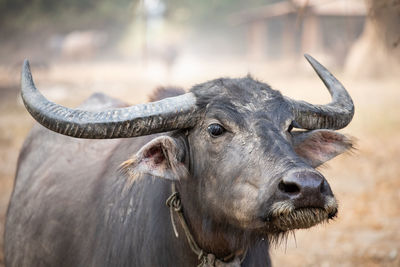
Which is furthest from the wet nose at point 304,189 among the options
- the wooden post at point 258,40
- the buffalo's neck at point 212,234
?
the wooden post at point 258,40

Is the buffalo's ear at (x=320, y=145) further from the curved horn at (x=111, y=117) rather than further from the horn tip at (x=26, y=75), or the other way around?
the horn tip at (x=26, y=75)

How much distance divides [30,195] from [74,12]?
39.3m

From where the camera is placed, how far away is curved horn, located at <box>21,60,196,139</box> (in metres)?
2.75

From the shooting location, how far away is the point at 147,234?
3186 millimetres

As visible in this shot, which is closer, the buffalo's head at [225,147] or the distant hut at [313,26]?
the buffalo's head at [225,147]

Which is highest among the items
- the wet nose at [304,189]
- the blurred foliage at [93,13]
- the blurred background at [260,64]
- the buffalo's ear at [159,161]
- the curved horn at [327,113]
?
the blurred foliage at [93,13]

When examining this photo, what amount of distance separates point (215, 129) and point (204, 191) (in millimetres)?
398

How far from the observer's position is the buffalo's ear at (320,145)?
3.24 meters

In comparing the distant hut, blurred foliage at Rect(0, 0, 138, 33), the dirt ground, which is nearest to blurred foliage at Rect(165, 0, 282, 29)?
the distant hut

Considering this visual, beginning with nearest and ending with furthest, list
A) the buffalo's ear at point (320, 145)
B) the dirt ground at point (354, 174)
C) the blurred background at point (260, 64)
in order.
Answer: the buffalo's ear at point (320, 145) < the dirt ground at point (354, 174) < the blurred background at point (260, 64)

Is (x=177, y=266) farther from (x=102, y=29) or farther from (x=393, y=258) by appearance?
(x=102, y=29)

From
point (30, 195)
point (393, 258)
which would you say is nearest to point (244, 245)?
point (30, 195)

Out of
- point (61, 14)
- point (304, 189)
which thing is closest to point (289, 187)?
point (304, 189)

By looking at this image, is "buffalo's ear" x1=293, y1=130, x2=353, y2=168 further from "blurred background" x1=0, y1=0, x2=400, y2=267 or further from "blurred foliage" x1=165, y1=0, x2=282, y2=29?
"blurred foliage" x1=165, y1=0, x2=282, y2=29
